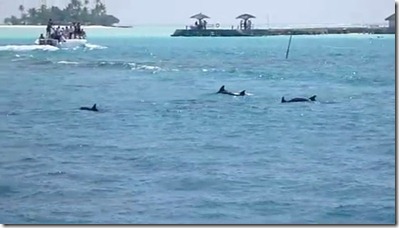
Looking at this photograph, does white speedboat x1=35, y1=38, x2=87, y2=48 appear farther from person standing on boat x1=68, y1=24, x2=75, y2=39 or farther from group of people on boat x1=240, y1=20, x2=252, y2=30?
group of people on boat x1=240, y1=20, x2=252, y2=30

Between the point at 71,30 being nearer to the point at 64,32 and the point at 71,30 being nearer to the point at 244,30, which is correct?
the point at 64,32

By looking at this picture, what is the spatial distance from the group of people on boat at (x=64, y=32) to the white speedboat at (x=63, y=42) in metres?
0.01

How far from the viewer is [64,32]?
284 cm

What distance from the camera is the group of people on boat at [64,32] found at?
2.82 m

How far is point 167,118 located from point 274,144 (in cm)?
41

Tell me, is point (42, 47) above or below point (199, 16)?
below

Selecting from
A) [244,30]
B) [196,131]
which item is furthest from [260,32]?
[196,131]

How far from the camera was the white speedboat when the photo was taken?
2822 mm

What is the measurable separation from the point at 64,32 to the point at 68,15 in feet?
0.23

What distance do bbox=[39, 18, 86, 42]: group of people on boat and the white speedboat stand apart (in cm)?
1

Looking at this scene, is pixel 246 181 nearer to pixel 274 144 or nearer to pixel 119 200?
pixel 274 144

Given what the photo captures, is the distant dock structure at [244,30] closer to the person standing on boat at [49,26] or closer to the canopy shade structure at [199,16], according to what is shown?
the canopy shade structure at [199,16]

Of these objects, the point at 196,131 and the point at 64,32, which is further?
the point at 64,32

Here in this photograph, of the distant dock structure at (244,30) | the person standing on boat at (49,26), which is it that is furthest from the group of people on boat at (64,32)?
the distant dock structure at (244,30)
